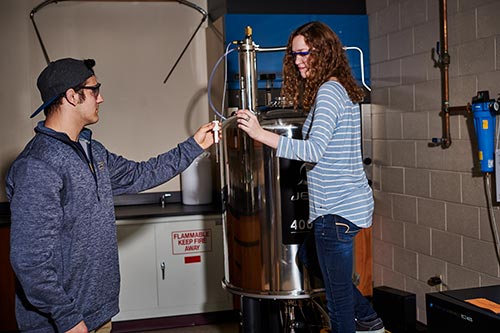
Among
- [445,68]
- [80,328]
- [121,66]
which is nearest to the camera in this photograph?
[80,328]

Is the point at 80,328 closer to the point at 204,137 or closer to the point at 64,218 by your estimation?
the point at 64,218

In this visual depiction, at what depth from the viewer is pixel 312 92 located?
258cm

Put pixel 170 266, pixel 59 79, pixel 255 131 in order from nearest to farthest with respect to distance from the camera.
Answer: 1. pixel 59 79
2. pixel 255 131
3. pixel 170 266

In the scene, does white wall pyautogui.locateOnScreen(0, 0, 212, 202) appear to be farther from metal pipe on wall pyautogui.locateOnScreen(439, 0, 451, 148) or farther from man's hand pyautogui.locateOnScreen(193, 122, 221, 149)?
man's hand pyautogui.locateOnScreen(193, 122, 221, 149)

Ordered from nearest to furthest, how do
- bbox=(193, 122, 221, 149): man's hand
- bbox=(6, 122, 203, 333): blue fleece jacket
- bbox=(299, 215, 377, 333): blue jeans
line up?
bbox=(6, 122, 203, 333): blue fleece jacket < bbox=(299, 215, 377, 333): blue jeans < bbox=(193, 122, 221, 149): man's hand

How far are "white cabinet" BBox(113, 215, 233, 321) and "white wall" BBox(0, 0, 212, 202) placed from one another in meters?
0.54

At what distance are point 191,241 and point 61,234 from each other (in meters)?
2.06

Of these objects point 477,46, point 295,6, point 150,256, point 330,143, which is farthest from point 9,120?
point 477,46

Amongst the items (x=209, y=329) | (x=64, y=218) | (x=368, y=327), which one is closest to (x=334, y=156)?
(x=368, y=327)

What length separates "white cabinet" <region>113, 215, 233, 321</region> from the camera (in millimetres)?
4027

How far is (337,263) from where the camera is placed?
250 cm

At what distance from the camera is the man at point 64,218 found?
1.96 m

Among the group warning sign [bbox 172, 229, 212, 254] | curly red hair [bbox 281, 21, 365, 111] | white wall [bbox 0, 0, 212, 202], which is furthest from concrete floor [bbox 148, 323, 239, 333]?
curly red hair [bbox 281, 21, 365, 111]

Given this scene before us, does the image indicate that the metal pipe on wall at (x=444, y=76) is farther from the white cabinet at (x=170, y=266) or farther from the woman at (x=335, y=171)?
the white cabinet at (x=170, y=266)
